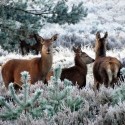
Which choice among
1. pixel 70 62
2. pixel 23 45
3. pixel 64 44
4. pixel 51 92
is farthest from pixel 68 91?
pixel 64 44

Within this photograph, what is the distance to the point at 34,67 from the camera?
9.55 m

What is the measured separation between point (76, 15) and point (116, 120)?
21.2ft

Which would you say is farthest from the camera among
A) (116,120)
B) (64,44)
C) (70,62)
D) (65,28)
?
(65,28)

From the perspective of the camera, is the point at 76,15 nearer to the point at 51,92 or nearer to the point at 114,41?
the point at 51,92

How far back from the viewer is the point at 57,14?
1159 cm

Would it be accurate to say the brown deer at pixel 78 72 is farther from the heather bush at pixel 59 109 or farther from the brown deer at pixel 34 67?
the heather bush at pixel 59 109

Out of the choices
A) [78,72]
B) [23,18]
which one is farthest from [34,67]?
[23,18]

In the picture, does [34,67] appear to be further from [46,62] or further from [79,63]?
[79,63]

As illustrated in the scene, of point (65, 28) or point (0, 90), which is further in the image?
point (65, 28)

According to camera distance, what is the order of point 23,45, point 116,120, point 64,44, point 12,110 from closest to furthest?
point 116,120
point 12,110
point 23,45
point 64,44

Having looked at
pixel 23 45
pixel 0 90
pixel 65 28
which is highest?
pixel 0 90

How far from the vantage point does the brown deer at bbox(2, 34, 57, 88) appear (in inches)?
368

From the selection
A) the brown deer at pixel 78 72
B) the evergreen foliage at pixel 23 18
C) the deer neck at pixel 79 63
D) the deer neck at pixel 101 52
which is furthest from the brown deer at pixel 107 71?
the evergreen foliage at pixel 23 18

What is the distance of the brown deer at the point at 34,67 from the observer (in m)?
9.36
